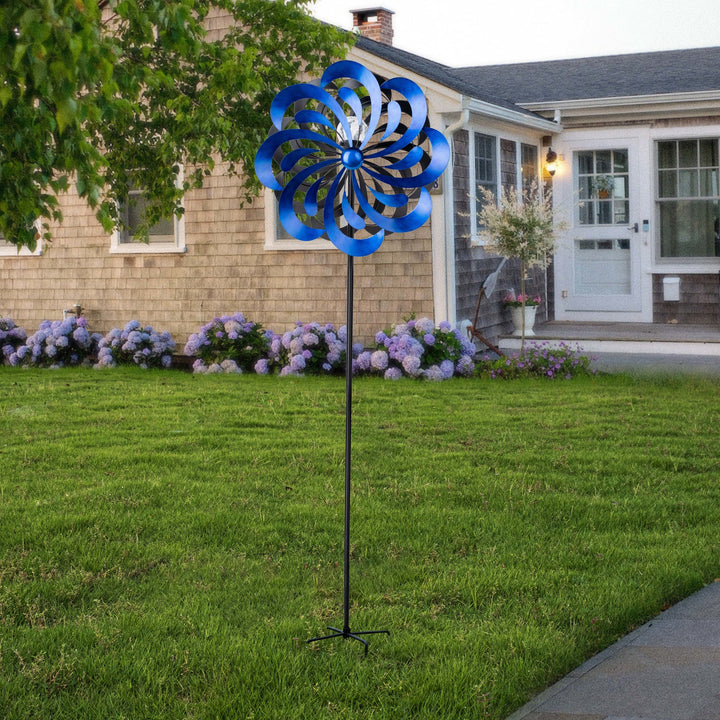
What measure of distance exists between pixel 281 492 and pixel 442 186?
6.40 meters

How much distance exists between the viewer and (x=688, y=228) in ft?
46.5

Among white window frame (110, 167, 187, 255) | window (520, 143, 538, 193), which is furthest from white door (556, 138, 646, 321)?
white window frame (110, 167, 187, 255)

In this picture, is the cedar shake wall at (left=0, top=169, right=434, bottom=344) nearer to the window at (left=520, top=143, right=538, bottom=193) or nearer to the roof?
the window at (left=520, top=143, right=538, bottom=193)

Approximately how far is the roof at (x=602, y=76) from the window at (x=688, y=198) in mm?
849

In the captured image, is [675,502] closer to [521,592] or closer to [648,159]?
[521,592]

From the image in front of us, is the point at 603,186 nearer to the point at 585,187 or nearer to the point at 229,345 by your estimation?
the point at 585,187

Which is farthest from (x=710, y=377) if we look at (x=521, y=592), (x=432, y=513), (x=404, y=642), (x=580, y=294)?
(x=404, y=642)

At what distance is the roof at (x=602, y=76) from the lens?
14.0 meters

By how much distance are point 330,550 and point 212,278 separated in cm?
875

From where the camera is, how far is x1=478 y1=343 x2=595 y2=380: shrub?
11305 millimetres

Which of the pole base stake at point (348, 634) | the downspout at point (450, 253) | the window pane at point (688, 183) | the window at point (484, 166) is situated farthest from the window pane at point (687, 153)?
the pole base stake at point (348, 634)

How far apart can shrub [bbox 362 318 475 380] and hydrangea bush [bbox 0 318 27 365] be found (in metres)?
5.27

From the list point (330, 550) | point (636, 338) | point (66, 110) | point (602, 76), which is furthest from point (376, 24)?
point (66, 110)

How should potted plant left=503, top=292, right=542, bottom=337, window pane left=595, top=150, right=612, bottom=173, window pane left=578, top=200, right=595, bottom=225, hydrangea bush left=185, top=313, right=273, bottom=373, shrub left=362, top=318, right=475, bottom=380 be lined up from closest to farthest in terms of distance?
shrub left=362, top=318, right=475, bottom=380
hydrangea bush left=185, top=313, right=273, bottom=373
potted plant left=503, top=292, right=542, bottom=337
window pane left=595, top=150, right=612, bottom=173
window pane left=578, top=200, right=595, bottom=225
